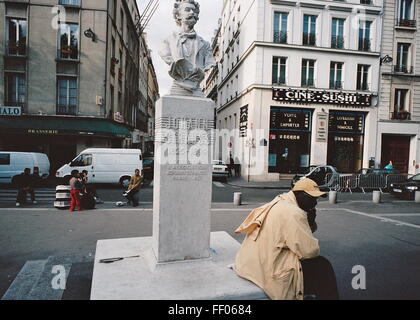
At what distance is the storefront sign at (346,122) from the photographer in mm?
22719

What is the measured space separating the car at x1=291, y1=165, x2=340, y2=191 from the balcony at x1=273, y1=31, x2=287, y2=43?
10597mm

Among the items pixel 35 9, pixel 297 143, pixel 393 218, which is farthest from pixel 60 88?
pixel 393 218

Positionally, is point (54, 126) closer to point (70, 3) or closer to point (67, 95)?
point (67, 95)

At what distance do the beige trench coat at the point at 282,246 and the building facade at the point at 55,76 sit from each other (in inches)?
726

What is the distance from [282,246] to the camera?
10.6ft

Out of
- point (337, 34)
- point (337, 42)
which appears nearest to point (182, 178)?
point (337, 42)

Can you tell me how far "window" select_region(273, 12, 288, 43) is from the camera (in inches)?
857

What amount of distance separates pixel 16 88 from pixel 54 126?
399cm

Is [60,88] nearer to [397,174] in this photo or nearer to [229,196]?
[229,196]

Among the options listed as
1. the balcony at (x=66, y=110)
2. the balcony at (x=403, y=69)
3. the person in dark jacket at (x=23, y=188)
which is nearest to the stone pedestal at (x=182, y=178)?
the person in dark jacket at (x=23, y=188)

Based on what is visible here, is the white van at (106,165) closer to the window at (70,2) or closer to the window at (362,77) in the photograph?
the window at (70,2)

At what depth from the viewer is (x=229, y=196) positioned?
582 inches

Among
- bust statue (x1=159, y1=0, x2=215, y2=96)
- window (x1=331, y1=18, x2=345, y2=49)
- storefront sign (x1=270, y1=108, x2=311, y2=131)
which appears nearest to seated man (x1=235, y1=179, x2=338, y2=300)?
bust statue (x1=159, y1=0, x2=215, y2=96)

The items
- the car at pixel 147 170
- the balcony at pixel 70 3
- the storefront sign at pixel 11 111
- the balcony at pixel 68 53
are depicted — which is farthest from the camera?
the car at pixel 147 170
